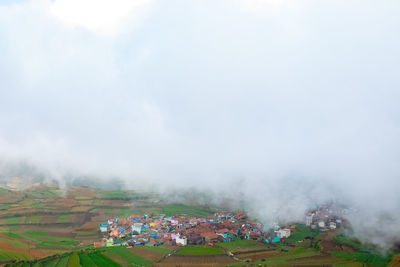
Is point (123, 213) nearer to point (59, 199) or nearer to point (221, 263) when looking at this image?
point (59, 199)

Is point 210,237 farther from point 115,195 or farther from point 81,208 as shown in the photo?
point 115,195

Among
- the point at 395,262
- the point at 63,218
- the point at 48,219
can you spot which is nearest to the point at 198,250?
the point at 395,262

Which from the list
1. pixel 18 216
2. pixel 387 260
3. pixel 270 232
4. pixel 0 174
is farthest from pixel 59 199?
pixel 387 260

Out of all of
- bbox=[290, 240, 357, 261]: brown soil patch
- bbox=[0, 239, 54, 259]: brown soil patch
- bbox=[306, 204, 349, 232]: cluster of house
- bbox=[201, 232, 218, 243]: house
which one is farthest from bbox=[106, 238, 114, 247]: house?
bbox=[306, 204, 349, 232]: cluster of house

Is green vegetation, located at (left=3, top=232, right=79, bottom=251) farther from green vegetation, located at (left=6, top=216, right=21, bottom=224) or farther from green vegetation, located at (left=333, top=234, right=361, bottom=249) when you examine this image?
green vegetation, located at (left=333, top=234, right=361, bottom=249)

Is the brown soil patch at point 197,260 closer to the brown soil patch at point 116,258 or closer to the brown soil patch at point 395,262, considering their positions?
the brown soil patch at point 116,258
